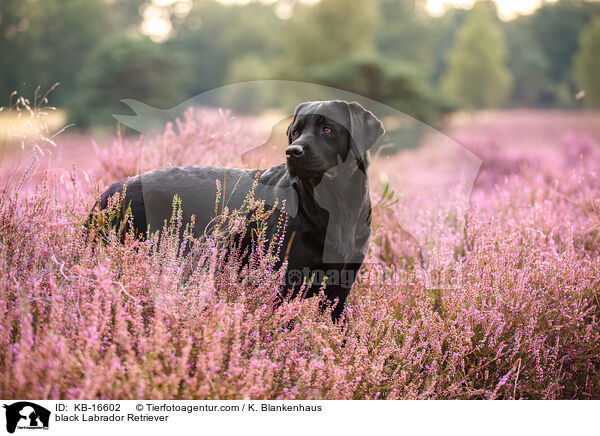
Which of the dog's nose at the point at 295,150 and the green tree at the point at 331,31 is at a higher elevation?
the green tree at the point at 331,31

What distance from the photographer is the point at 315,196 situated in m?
2.67

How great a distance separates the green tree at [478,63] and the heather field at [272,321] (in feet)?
71.4

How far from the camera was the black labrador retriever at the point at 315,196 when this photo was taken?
103 inches

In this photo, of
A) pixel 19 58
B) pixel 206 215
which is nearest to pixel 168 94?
pixel 19 58

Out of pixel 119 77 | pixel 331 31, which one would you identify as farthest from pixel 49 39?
pixel 331 31

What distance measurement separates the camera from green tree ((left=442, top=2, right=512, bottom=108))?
2280 cm

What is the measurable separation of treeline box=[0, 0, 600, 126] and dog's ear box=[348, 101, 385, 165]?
9463 millimetres

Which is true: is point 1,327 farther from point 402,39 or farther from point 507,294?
point 402,39

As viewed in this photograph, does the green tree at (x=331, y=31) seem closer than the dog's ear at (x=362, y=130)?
No

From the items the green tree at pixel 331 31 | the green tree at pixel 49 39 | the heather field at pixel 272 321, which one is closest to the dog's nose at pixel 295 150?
the heather field at pixel 272 321

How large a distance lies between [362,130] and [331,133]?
22 centimetres

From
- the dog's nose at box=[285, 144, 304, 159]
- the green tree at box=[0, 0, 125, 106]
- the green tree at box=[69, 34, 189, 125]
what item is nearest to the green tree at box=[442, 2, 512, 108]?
the green tree at box=[69, 34, 189, 125]
